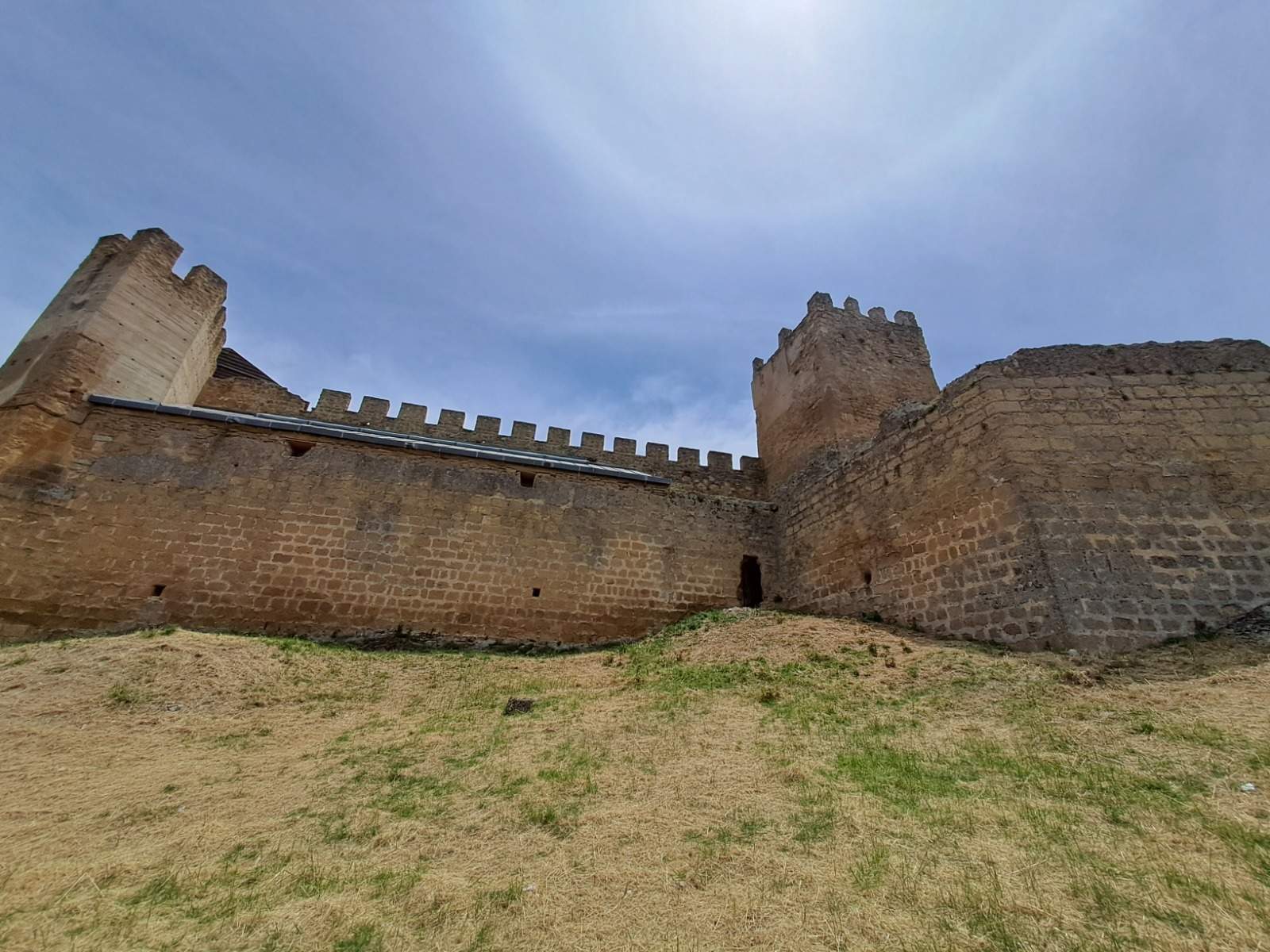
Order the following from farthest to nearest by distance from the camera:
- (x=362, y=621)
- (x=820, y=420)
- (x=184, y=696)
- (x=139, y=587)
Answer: (x=820, y=420)
(x=362, y=621)
(x=139, y=587)
(x=184, y=696)

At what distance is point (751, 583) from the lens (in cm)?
1234

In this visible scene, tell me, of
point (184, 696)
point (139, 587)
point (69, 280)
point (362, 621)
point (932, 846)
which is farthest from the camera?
point (69, 280)

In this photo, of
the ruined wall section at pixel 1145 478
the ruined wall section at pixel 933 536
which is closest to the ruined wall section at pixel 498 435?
the ruined wall section at pixel 933 536

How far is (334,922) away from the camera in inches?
111

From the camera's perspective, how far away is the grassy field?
268cm

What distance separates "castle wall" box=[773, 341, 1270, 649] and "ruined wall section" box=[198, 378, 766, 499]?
7.57 meters

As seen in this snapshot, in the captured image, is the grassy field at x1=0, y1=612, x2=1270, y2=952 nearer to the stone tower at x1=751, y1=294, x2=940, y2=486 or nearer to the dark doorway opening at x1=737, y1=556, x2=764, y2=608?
the dark doorway opening at x1=737, y1=556, x2=764, y2=608

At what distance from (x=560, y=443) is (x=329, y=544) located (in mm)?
8088

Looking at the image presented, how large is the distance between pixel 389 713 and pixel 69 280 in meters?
12.2

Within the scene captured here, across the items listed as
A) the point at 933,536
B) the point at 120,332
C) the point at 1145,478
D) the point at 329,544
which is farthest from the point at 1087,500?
the point at 120,332

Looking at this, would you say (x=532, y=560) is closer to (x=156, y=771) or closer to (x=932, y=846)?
(x=156, y=771)

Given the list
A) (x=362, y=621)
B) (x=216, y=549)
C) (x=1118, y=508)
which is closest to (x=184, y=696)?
(x=362, y=621)

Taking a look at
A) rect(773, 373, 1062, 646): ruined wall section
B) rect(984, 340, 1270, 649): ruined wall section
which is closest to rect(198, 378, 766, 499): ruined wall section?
rect(773, 373, 1062, 646): ruined wall section

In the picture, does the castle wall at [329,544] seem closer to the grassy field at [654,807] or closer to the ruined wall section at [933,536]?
the grassy field at [654,807]
